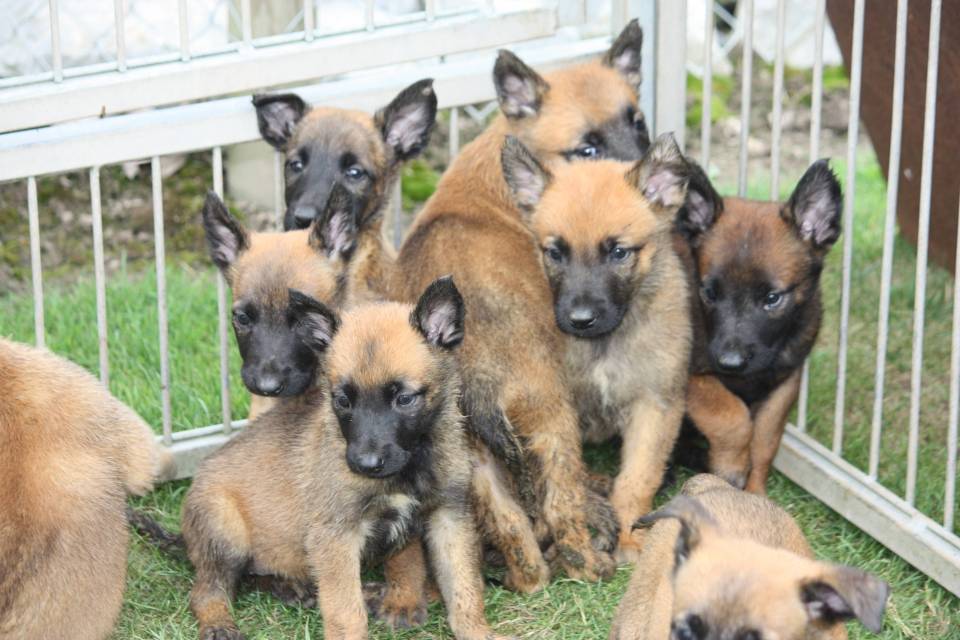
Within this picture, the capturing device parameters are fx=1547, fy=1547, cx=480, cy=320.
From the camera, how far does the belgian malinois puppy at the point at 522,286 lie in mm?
6055

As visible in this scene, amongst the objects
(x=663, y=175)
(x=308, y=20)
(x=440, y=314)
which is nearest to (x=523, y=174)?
(x=663, y=175)

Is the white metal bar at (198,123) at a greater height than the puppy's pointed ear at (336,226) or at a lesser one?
greater

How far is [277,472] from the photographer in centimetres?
581

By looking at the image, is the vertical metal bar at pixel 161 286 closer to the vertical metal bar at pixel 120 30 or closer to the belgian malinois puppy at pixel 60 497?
the vertical metal bar at pixel 120 30

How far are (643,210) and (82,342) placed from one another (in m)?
3.22

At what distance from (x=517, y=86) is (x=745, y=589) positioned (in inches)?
126

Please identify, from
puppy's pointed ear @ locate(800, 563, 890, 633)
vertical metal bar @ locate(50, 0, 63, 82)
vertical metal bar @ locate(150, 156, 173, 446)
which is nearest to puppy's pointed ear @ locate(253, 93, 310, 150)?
vertical metal bar @ locate(150, 156, 173, 446)

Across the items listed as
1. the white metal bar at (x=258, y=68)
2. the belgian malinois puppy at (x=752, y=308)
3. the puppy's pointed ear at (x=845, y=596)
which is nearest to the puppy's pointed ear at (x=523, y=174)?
the belgian malinois puppy at (x=752, y=308)

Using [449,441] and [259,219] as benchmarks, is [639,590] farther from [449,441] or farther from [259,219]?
[259,219]

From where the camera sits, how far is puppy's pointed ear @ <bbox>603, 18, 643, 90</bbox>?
690 cm

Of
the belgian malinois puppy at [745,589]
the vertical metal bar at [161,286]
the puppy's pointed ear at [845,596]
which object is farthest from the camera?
the vertical metal bar at [161,286]

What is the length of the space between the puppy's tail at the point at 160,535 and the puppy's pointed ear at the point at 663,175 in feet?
7.63

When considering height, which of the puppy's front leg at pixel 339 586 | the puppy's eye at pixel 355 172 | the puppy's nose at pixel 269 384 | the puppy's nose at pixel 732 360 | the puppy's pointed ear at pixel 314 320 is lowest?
the puppy's front leg at pixel 339 586

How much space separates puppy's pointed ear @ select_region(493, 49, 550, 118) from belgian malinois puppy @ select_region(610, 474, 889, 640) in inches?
100
